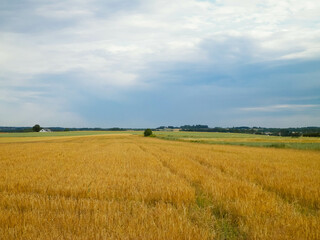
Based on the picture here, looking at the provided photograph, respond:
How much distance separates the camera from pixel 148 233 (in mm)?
4422

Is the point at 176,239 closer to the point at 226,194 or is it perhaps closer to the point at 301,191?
the point at 226,194

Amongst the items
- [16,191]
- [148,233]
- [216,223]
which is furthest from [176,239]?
[16,191]

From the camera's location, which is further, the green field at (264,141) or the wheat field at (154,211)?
the green field at (264,141)

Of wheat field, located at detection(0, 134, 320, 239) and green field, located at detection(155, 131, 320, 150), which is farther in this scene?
green field, located at detection(155, 131, 320, 150)

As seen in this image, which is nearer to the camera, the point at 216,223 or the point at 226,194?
the point at 216,223

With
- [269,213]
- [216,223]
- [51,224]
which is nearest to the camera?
[51,224]

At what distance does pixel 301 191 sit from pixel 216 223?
4201mm

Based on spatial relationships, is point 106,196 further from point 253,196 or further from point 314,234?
point 314,234

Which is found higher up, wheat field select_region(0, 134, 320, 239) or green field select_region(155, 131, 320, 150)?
wheat field select_region(0, 134, 320, 239)

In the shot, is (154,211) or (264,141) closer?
(154,211)

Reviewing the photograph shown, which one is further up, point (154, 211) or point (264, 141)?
point (154, 211)

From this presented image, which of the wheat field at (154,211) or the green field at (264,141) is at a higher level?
the wheat field at (154,211)

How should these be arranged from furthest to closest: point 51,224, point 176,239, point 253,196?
point 253,196, point 51,224, point 176,239

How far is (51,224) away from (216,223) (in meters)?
3.32
